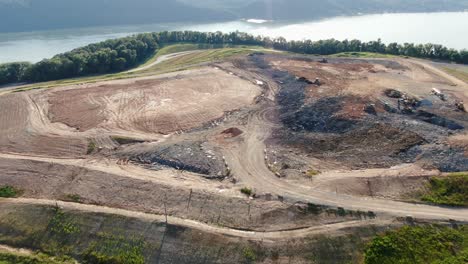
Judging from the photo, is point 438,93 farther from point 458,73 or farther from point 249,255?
point 249,255

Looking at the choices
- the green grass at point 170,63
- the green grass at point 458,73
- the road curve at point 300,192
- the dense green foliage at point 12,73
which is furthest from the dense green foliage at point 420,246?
the dense green foliage at point 12,73

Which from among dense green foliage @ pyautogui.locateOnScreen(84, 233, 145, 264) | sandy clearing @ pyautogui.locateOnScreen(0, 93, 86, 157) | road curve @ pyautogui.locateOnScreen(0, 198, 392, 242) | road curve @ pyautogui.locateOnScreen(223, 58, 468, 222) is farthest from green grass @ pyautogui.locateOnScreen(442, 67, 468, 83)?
sandy clearing @ pyautogui.locateOnScreen(0, 93, 86, 157)

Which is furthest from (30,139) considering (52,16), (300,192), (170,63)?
(52,16)

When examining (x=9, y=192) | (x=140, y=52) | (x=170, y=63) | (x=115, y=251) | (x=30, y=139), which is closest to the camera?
(x=115, y=251)

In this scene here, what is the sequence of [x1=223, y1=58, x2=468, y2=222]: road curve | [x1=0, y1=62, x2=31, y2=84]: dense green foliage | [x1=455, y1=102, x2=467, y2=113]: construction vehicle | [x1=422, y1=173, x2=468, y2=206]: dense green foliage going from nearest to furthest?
[x1=223, y1=58, x2=468, y2=222]: road curve → [x1=422, y1=173, x2=468, y2=206]: dense green foliage → [x1=455, y1=102, x2=467, y2=113]: construction vehicle → [x1=0, y1=62, x2=31, y2=84]: dense green foliage

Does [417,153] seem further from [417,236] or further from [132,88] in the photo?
[132,88]

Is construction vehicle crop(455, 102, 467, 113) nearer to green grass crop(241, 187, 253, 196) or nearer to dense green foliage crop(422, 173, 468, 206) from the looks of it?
dense green foliage crop(422, 173, 468, 206)
